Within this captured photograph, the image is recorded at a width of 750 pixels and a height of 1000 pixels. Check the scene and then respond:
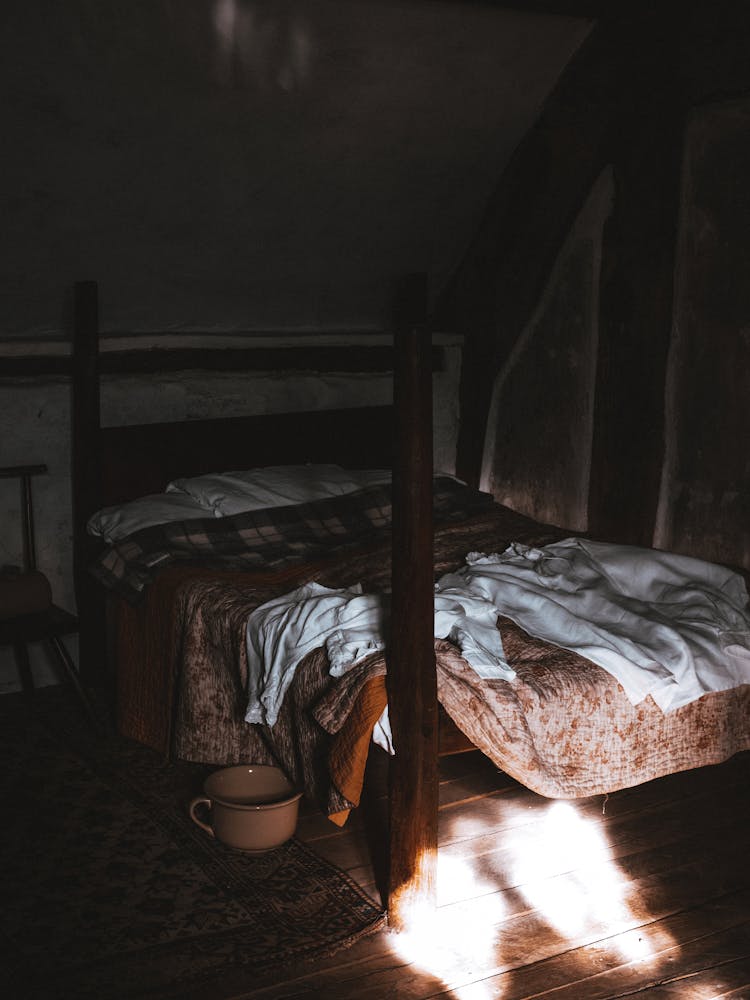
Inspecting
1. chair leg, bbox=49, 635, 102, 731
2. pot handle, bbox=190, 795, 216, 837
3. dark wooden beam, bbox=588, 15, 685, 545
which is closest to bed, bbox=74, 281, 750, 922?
chair leg, bbox=49, 635, 102, 731

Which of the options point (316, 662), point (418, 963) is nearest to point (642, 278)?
point (316, 662)

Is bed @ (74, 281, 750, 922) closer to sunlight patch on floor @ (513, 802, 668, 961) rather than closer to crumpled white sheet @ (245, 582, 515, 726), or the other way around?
crumpled white sheet @ (245, 582, 515, 726)

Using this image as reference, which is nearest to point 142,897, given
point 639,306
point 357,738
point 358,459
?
point 357,738

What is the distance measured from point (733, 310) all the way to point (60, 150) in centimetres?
245

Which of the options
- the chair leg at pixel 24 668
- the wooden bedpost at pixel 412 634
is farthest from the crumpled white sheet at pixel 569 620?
the chair leg at pixel 24 668

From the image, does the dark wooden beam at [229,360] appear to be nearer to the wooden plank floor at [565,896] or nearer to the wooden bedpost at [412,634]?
the wooden bedpost at [412,634]

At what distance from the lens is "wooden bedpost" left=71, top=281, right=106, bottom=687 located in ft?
13.7

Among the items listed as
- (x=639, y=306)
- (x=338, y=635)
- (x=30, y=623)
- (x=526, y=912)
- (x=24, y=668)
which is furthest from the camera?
(x=639, y=306)

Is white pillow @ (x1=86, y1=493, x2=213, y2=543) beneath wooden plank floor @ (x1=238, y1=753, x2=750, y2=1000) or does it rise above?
above

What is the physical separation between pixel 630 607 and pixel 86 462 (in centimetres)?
219

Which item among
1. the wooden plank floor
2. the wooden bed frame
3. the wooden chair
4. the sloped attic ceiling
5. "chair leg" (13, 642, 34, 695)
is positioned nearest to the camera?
the wooden plank floor

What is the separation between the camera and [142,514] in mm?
4043

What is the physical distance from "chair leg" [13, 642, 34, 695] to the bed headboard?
0.81 ft

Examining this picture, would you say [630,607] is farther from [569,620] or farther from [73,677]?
[73,677]
